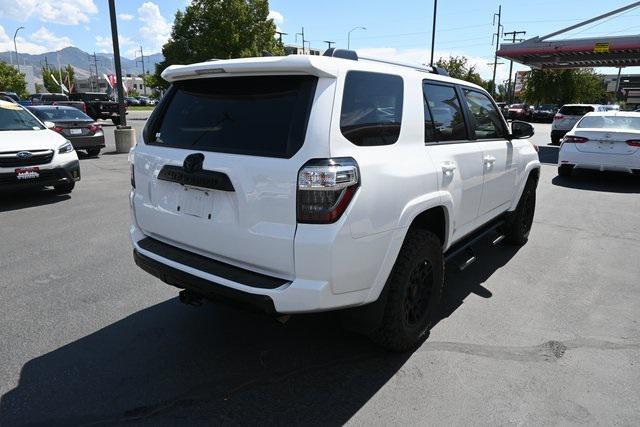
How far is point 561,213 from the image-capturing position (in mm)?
7684

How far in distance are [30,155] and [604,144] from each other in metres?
10.7

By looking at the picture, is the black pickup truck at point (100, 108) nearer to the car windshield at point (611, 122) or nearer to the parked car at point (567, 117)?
the parked car at point (567, 117)

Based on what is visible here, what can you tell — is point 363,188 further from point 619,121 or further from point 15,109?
point 619,121

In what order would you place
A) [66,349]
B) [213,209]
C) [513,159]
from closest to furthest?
[213,209] → [66,349] → [513,159]

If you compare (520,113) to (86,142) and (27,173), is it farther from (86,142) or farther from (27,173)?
(27,173)

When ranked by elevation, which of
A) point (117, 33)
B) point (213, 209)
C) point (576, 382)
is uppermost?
point (117, 33)

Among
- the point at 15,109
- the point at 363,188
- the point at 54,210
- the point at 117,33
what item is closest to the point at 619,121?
the point at 363,188

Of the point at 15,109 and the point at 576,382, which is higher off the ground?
the point at 15,109

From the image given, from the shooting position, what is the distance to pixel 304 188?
2.47m

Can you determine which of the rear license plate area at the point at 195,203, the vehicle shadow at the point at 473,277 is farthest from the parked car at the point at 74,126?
the rear license plate area at the point at 195,203

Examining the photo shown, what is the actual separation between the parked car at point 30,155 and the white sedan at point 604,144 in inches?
394

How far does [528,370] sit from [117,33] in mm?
14661

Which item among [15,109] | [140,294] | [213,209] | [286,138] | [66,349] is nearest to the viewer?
[286,138]

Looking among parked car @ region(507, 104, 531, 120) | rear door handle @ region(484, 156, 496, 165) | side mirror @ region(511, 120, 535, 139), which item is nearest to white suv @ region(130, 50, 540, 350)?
rear door handle @ region(484, 156, 496, 165)
